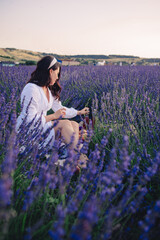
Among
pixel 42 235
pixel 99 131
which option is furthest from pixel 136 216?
pixel 99 131

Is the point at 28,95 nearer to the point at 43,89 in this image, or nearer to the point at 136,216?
the point at 43,89

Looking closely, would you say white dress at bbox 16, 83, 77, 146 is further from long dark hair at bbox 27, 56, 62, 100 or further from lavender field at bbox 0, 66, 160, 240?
lavender field at bbox 0, 66, 160, 240

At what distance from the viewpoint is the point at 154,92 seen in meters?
3.43

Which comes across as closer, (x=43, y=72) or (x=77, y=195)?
(x=77, y=195)

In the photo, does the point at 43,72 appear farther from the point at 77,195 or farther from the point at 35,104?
the point at 77,195

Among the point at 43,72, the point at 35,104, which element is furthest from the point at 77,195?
the point at 43,72

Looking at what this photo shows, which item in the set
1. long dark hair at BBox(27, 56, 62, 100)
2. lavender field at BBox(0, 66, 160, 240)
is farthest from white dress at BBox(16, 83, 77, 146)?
lavender field at BBox(0, 66, 160, 240)

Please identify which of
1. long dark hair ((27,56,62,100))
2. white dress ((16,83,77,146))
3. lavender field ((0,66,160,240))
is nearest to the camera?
lavender field ((0,66,160,240))

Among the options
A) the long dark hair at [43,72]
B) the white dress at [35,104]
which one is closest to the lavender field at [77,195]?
the white dress at [35,104]

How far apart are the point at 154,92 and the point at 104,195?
2.94 metres

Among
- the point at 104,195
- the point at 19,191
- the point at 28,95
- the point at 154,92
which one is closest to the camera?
the point at 104,195

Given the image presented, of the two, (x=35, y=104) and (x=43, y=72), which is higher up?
(x=43, y=72)

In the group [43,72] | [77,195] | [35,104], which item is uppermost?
[43,72]

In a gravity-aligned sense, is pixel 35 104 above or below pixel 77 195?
above
